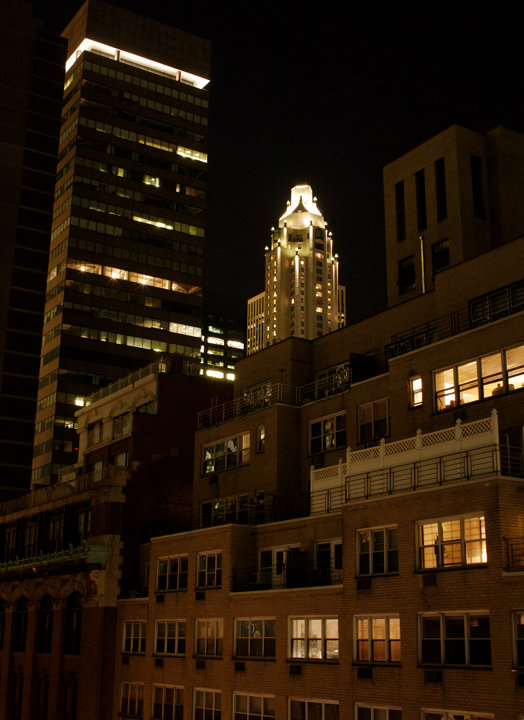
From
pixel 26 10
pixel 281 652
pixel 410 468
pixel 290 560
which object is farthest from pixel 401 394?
pixel 26 10

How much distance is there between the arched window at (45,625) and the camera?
5500 cm

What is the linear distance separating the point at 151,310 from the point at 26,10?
2282 inches

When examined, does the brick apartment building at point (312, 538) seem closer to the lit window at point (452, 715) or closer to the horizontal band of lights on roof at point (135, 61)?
the lit window at point (452, 715)

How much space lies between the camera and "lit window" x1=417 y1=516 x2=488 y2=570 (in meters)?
28.5

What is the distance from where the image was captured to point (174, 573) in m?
44.4

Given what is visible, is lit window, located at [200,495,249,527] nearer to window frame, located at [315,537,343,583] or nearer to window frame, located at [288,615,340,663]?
window frame, located at [315,537,343,583]

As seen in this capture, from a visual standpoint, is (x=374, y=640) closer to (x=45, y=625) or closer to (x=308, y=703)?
(x=308, y=703)

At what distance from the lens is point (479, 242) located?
53375 millimetres

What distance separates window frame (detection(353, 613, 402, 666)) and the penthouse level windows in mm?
9075

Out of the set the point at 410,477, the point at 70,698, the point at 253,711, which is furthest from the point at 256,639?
the point at 70,698

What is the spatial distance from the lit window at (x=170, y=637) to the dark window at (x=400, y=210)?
94.9ft

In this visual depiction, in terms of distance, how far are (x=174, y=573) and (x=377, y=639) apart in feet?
51.2

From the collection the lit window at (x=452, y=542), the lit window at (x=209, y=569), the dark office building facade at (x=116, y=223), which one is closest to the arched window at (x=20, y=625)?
the lit window at (x=209, y=569)

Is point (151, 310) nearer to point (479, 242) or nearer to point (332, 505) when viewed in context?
point (479, 242)
